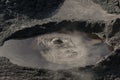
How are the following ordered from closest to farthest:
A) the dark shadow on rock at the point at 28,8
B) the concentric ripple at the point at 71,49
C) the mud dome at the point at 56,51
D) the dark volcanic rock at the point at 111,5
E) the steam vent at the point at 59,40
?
the steam vent at the point at 59,40
the mud dome at the point at 56,51
the concentric ripple at the point at 71,49
the dark shadow on rock at the point at 28,8
the dark volcanic rock at the point at 111,5

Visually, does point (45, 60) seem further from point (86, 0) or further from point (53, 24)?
point (86, 0)

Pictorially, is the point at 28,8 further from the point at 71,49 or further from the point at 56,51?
the point at 71,49

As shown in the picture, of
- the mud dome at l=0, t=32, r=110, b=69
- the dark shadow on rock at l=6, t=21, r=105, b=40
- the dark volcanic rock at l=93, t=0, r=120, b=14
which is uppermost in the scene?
the dark volcanic rock at l=93, t=0, r=120, b=14

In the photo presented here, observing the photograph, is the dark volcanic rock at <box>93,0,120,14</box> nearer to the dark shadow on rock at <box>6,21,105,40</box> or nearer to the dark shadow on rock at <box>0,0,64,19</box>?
the dark shadow on rock at <box>6,21,105,40</box>

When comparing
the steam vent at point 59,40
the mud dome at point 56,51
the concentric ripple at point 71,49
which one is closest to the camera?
the steam vent at point 59,40

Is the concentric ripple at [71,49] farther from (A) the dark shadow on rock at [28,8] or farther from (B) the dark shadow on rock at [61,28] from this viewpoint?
(A) the dark shadow on rock at [28,8]

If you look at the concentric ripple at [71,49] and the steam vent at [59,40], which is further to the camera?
the concentric ripple at [71,49]

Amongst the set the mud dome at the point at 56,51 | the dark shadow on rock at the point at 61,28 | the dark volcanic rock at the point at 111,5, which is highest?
the dark volcanic rock at the point at 111,5

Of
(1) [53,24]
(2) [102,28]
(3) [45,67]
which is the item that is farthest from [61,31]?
(3) [45,67]

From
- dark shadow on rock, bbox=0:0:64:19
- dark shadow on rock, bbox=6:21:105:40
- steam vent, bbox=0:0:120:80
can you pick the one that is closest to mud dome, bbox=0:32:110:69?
steam vent, bbox=0:0:120:80

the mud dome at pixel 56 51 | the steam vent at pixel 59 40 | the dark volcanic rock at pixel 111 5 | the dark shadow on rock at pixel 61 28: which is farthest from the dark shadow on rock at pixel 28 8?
the dark volcanic rock at pixel 111 5
